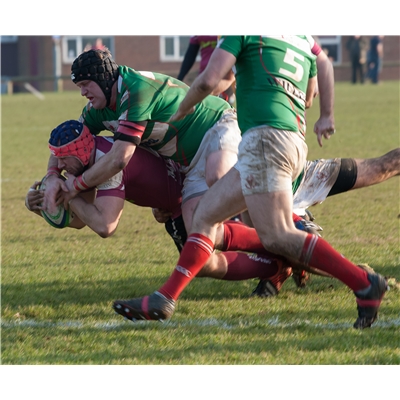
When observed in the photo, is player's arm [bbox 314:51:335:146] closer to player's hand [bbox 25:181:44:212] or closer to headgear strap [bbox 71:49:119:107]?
headgear strap [bbox 71:49:119:107]

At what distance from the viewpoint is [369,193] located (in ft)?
28.9

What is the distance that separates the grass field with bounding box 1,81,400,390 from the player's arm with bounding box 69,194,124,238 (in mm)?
465

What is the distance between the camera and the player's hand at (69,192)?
4.86 m

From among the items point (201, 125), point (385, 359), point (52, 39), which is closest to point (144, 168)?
point (201, 125)

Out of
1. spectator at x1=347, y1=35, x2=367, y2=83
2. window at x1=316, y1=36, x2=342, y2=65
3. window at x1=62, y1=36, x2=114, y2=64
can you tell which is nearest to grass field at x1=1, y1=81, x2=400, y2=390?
spectator at x1=347, y1=35, x2=367, y2=83

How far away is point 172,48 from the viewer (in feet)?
144

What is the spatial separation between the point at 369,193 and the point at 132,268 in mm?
3956

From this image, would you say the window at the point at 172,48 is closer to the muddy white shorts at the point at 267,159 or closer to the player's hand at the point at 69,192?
the player's hand at the point at 69,192

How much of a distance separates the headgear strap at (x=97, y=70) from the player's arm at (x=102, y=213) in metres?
0.65

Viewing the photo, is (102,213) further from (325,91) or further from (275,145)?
(325,91)

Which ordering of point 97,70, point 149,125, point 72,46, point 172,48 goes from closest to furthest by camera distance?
point 97,70 → point 149,125 → point 172,48 → point 72,46

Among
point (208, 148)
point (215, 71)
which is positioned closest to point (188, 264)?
point (208, 148)

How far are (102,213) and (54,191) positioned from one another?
1.21 ft

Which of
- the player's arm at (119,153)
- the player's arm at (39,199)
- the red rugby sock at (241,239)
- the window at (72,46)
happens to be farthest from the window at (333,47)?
the player's arm at (119,153)
